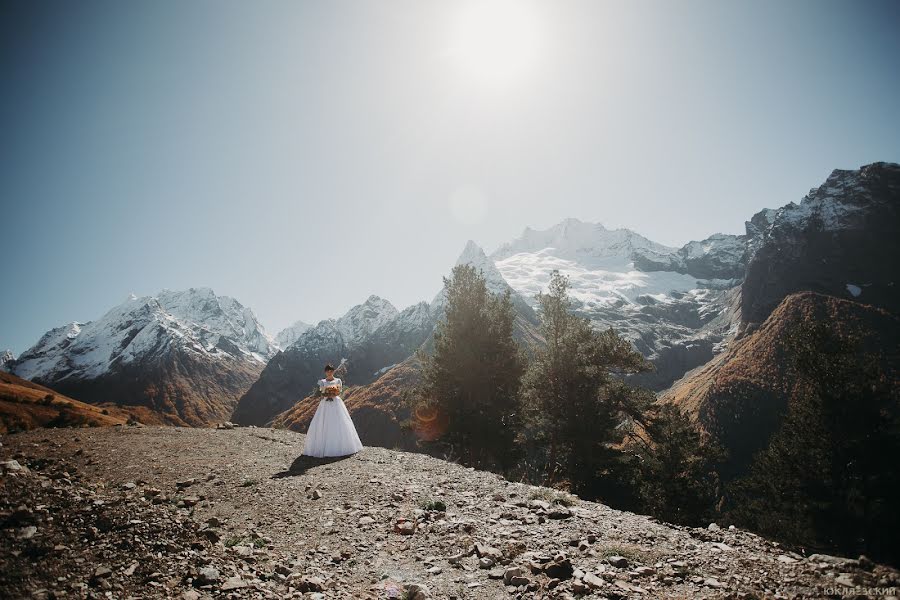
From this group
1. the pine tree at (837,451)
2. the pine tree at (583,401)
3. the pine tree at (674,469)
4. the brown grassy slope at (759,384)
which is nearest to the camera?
the pine tree at (837,451)

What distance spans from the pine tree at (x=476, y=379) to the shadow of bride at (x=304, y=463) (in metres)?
9.91

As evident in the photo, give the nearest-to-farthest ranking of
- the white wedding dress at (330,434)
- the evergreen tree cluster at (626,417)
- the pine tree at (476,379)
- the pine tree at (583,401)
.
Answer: the white wedding dress at (330,434)
the evergreen tree cluster at (626,417)
the pine tree at (583,401)
the pine tree at (476,379)

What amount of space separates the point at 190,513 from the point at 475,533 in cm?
674

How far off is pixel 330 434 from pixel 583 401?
648 inches

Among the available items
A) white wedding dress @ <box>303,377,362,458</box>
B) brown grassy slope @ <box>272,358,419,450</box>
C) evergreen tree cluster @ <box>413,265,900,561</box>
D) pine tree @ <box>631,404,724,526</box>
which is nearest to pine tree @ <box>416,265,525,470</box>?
evergreen tree cluster @ <box>413,265,900,561</box>

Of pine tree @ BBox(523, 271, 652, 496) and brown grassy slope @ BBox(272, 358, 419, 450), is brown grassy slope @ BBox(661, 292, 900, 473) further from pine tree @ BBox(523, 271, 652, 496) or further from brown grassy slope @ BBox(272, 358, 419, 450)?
pine tree @ BBox(523, 271, 652, 496)

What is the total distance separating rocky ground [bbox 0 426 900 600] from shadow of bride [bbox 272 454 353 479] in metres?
1.51

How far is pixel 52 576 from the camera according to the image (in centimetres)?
468

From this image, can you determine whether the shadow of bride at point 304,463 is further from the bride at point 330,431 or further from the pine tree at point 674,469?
the pine tree at point 674,469

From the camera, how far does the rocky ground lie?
209 inches

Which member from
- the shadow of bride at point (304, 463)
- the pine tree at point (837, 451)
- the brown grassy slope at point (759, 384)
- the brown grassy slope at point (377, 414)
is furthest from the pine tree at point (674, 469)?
the brown grassy slope at point (377, 414)

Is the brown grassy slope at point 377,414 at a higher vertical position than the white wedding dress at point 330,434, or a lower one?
lower

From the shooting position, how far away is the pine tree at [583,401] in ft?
81.3

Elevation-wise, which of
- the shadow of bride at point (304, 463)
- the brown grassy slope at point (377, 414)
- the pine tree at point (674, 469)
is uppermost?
the shadow of bride at point (304, 463)
